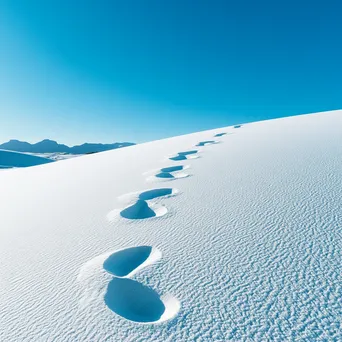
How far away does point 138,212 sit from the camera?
5.86 feet

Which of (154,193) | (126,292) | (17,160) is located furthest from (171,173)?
(17,160)

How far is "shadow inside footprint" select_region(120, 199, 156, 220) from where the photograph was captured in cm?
172

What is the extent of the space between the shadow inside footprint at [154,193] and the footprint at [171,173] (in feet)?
1.51

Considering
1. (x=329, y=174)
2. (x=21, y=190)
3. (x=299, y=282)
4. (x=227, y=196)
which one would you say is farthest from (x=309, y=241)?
(x=21, y=190)

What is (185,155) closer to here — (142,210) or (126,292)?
(142,210)

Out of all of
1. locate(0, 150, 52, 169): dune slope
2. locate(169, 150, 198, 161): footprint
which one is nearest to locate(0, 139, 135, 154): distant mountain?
locate(0, 150, 52, 169): dune slope

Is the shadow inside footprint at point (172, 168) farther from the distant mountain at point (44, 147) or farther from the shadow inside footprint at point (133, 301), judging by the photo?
the distant mountain at point (44, 147)

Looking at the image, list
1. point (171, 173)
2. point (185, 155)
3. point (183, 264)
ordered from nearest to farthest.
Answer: point (183, 264) → point (171, 173) → point (185, 155)

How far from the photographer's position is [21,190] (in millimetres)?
3129

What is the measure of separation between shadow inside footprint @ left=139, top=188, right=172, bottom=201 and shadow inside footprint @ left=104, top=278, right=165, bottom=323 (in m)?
1.03

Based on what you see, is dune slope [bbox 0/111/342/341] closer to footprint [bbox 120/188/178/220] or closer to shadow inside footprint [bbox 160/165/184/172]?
footprint [bbox 120/188/178/220]

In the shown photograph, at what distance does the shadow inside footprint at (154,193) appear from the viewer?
203 cm

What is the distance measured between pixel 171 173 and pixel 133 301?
1905mm

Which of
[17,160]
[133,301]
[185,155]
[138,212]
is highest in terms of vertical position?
[185,155]
